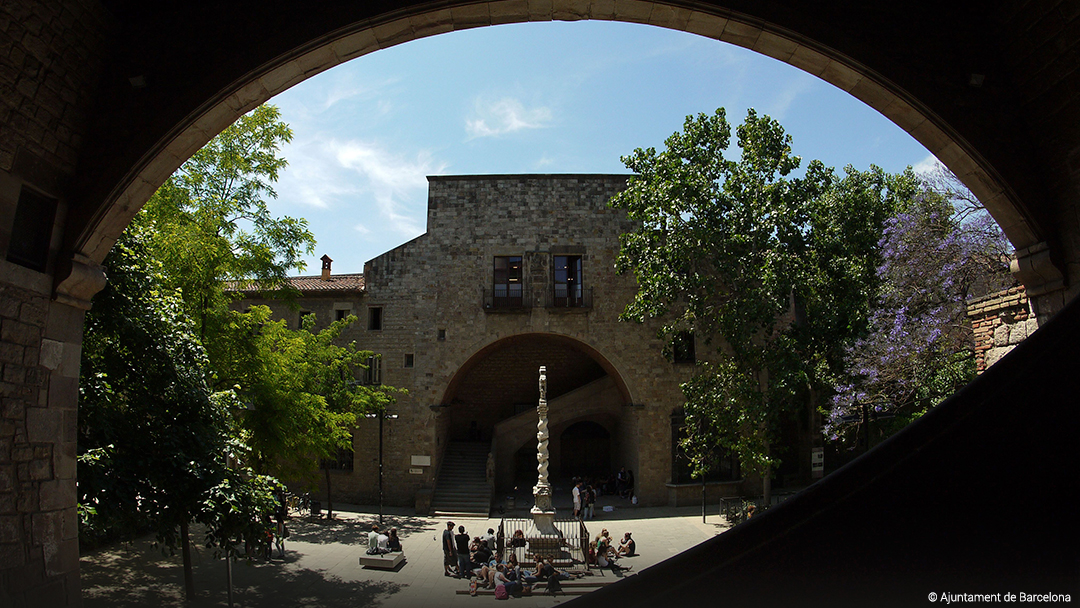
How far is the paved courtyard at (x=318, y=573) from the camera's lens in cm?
1023

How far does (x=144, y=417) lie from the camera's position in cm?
750

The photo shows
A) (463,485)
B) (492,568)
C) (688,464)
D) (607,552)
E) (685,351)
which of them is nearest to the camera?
(492,568)

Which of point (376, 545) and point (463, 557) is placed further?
point (376, 545)

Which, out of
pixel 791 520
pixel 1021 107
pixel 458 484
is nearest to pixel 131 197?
pixel 791 520

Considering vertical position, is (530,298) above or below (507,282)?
below

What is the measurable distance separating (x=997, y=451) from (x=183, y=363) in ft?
28.5

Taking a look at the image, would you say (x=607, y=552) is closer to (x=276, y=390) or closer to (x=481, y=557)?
(x=481, y=557)

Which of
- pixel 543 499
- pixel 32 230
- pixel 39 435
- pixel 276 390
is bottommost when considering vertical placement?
pixel 543 499

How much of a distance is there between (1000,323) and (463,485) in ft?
57.8

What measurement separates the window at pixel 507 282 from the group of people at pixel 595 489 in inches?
258

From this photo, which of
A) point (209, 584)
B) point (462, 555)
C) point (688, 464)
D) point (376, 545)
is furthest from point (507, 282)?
point (209, 584)

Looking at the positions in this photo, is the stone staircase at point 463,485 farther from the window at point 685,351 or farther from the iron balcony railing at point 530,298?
the window at point 685,351

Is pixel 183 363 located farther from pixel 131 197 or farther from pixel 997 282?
pixel 997 282

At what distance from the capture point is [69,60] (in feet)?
15.1
